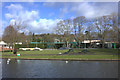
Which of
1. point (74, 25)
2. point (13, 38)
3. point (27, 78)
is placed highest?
point (74, 25)

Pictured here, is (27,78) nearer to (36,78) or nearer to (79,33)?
(36,78)

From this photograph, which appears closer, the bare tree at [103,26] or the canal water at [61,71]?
the canal water at [61,71]

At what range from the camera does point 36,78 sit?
8203 millimetres

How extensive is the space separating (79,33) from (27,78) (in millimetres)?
49445

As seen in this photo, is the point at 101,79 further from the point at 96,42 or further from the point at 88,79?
the point at 96,42

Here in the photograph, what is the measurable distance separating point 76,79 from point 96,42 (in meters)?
66.9

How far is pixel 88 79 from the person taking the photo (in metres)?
7.80

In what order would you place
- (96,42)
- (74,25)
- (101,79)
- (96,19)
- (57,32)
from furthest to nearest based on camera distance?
1. (96,42)
2. (57,32)
3. (74,25)
4. (96,19)
5. (101,79)

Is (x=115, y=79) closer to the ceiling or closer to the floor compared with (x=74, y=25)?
closer to the floor

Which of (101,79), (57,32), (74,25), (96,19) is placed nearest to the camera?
(101,79)

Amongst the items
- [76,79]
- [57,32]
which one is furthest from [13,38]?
[76,79]

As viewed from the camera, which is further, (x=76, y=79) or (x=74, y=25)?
(x=74, y=25)

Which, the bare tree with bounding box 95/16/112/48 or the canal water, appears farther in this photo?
the bare tree with bounding box 95/16/112/48

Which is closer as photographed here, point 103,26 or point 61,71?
point 61,71
